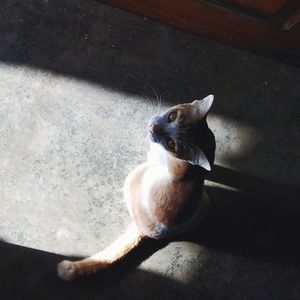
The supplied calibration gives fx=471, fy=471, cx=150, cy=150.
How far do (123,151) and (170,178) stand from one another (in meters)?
0.47

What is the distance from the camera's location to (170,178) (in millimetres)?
1779

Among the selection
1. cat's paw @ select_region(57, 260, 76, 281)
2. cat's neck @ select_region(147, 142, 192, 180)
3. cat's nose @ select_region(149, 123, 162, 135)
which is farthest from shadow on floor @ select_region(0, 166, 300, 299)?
cat's nose @ select_region(149, 123, 162, 135)

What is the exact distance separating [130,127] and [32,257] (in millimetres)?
732

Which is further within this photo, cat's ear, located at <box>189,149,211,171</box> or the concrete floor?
the concrete floor

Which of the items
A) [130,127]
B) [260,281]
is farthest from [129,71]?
[260,281]

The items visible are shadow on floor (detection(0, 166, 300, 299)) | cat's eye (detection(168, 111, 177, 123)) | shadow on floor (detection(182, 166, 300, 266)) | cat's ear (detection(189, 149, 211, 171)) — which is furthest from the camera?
shadow on floor (detection(182, 166, 300, 266))

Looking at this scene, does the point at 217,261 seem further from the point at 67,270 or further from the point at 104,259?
the point at 67,270

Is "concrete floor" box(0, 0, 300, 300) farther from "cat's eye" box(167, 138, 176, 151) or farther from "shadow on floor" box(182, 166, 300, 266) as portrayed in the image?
"cat's eye" box(167, 138, 176, 151)

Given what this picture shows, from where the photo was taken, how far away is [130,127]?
222 cm

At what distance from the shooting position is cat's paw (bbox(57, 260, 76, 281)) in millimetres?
1904

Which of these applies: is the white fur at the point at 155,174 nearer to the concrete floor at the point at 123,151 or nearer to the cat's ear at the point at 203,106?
the cat's ear at the point at 203,106

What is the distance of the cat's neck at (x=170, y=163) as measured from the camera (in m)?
1.75

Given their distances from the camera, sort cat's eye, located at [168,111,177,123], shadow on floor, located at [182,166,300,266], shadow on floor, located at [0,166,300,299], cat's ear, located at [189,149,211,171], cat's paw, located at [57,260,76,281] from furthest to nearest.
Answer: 1. shadow on floor, located at [182,166,300,266]
2. shadow on floor, located at [0,166,300,299]
3. cat's paw, located at [57,260,76,281]
4. cat's eye, located at [168,111,177,123]
5. cat's ear, located at [189,149,211,171]

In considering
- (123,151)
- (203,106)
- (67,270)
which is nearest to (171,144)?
(203,106)
